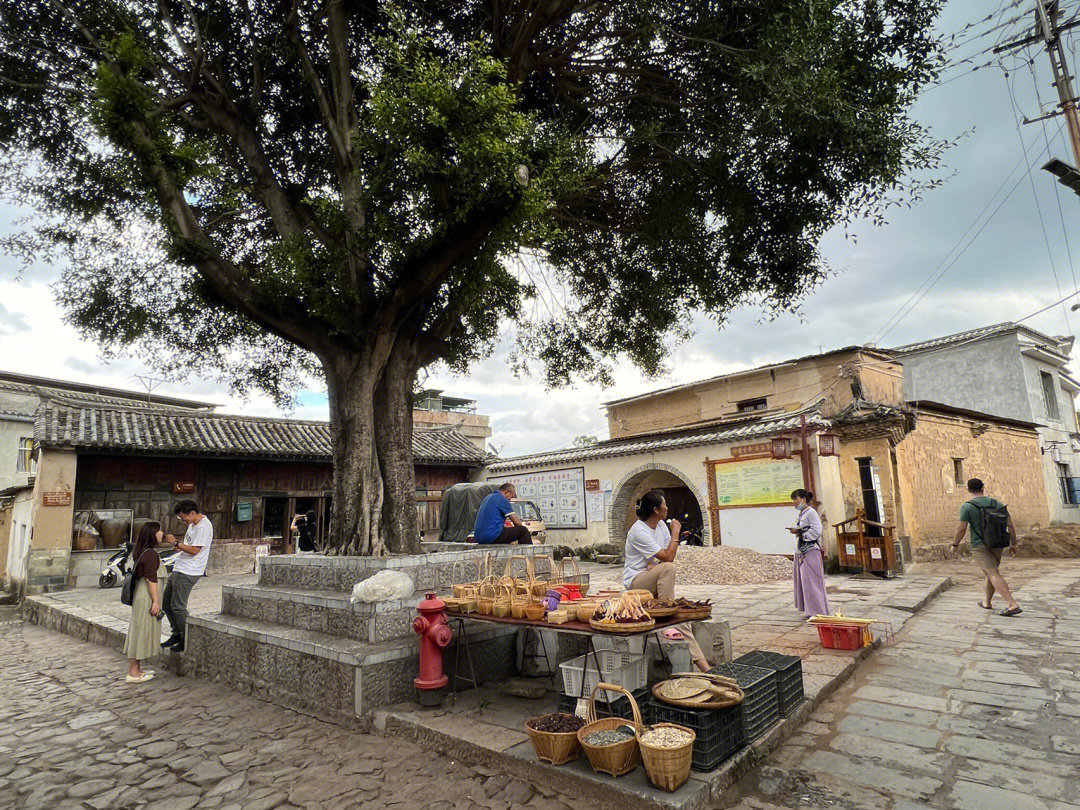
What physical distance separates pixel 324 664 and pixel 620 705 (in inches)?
98.1

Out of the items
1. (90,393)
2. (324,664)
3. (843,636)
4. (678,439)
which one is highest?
(90,393)

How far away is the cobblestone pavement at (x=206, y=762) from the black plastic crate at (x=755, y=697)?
1.27m

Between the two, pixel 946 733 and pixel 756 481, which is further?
pixel 756 481

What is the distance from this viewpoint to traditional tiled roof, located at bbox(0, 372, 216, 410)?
795 inches

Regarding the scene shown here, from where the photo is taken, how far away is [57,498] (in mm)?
12977

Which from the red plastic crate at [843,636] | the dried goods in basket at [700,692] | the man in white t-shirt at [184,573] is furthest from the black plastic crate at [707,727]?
the man in white t-shirt at [184,573]

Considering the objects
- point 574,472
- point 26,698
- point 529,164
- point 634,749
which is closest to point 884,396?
point 574,472

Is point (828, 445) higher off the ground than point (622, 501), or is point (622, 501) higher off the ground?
point (828, 445)

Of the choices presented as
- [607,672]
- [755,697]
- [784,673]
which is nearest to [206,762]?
[607,672]

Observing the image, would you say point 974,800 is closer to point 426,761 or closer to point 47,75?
point 426,761

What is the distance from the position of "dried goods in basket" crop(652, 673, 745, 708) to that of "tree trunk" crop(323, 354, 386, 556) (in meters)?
3.35

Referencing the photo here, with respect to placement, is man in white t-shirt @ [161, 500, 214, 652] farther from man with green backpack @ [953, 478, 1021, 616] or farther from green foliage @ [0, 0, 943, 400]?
man with green backpack @ [953, 478, 1021, 616]

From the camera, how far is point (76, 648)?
8281 millimetres

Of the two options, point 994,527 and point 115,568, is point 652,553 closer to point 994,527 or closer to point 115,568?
point 994,527
